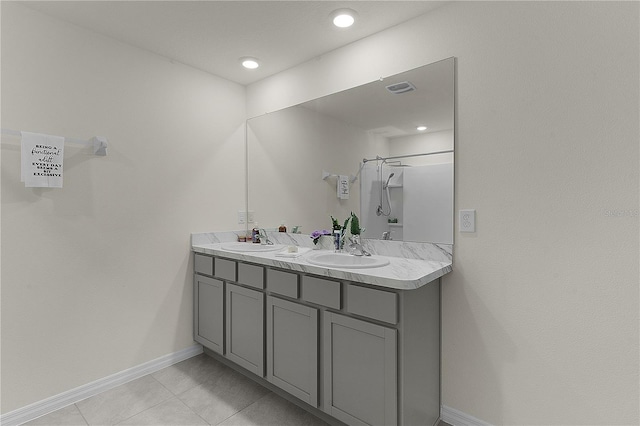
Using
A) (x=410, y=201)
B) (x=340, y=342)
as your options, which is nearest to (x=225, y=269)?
(x=340, y=342)

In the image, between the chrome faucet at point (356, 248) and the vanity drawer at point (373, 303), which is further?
the chrome faucet at point (356, 248)

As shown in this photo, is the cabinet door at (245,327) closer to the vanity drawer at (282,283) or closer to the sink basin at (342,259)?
the vanity drawer at (282,283)

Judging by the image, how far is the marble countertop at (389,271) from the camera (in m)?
1.47

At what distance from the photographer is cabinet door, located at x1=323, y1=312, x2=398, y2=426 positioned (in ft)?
4.99

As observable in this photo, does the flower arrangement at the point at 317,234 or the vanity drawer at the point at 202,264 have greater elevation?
the flower arrangement at the point at 317,234

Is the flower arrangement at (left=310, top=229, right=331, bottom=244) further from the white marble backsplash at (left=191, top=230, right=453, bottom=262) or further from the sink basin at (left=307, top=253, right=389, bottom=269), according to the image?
the sink basin at (left=307, top=253, right=389, bottom=269)

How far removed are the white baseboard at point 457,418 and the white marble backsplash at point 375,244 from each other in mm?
856

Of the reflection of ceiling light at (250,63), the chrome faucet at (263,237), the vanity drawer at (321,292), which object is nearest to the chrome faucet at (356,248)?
the vanity drawer at (321,292)

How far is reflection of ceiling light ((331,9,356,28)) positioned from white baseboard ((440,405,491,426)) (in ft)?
7.85

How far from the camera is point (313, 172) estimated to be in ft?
8.57

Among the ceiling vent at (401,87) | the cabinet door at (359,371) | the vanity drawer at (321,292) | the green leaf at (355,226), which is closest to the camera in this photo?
the cabinet door at (359,371)

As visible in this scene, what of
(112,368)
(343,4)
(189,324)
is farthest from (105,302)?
(343,4)

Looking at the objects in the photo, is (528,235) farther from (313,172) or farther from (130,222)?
(130,222)

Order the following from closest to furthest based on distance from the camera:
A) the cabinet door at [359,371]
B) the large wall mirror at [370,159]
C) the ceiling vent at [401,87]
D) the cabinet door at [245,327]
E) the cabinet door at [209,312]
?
the cabinet door at [359,371], the large wall mirror at [370,159], the ceiling vent at [401,87], the cabinet door at [245,327], the cabinet door at [209,312]
